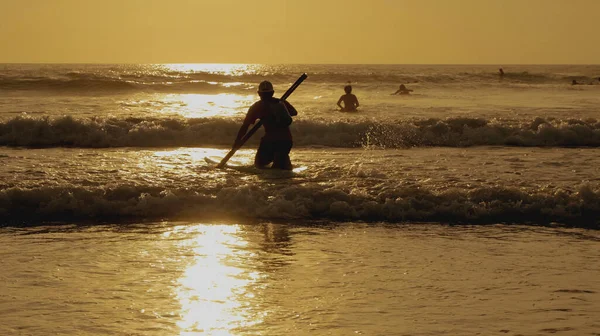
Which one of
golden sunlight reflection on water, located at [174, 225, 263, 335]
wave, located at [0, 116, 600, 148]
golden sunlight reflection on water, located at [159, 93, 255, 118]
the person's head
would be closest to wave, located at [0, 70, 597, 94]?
golden sunlight reflection on water, located at [159, 93, 255, 118]

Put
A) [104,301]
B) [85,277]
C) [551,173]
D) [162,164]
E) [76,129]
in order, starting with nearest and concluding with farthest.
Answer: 1. [104,301]
2. [85,277]
3. [551,173]
4. [162,164]
5. [76,129]

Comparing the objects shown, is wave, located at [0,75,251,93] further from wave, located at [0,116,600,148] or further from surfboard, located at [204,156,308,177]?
surfboard, located at [204,156,308,177]

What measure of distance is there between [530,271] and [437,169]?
603 cm

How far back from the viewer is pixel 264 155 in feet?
42.0

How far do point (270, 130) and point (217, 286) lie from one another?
590cm

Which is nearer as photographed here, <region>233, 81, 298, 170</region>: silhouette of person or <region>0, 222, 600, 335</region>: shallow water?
<region>0, 222, 600, 335</region>: shallow water

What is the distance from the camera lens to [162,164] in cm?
1387

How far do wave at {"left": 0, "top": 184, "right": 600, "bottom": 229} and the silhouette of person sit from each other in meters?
1.59

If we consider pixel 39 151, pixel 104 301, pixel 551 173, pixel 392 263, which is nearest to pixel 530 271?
pixel 392 263

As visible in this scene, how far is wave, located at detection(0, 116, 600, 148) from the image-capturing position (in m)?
19.3

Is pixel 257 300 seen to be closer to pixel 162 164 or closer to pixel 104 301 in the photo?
pixel 104 301

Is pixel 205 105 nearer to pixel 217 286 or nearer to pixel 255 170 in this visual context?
pixel 255 170

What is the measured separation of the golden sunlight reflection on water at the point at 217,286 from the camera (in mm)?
5883

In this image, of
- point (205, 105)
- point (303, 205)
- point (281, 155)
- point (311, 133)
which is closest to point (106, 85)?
point (205, 105)
